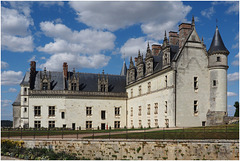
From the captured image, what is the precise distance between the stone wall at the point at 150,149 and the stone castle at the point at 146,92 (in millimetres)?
12875

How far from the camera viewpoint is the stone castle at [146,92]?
113 feet

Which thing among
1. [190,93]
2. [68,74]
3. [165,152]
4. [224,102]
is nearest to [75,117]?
[68,74]

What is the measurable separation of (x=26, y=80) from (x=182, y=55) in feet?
95.5

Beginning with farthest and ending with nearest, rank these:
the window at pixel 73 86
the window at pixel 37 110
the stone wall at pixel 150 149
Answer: the window at pixel 73 86 < the window at pixel 37 110 < the stone wall at pixel 150 149

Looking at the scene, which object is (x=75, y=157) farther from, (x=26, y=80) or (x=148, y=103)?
(x=26, y=80)

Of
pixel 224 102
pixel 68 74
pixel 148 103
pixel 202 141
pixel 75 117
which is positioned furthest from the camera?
pixel 68 74

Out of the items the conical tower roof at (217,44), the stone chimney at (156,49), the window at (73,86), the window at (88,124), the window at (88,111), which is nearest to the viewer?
the conical tower roof at (217,44)

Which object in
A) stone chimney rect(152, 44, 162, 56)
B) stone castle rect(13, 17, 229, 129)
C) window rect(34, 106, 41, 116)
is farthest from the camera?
stone chimney rect(152, 44, 162, 56)

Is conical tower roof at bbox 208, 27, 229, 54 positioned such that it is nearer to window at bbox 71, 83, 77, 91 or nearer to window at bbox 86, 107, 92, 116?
window at bbox 86, 107, 92, 116

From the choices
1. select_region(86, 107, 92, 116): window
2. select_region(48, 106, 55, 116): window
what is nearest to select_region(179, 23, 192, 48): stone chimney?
select_region(86, 107, 92, 116): window

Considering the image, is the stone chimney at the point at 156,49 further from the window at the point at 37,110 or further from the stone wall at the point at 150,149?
the stone wall at the point at 150,149

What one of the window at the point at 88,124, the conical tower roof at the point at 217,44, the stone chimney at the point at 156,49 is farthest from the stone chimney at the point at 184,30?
the window at the point at 88,124

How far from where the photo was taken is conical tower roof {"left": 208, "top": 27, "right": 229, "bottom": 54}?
3503cm

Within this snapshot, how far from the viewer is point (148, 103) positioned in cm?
4128
